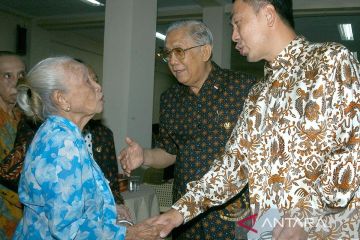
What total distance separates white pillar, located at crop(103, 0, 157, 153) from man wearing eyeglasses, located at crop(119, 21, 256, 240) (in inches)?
77.9

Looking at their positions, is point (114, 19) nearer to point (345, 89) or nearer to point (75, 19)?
point (345, 89)

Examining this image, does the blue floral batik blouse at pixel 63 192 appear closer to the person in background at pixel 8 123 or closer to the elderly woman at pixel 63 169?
the elderly woman at pixel 63 169

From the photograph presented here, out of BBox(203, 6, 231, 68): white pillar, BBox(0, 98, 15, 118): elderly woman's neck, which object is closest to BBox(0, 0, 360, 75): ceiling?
BBox(203, 6, 231, 68): white pillar

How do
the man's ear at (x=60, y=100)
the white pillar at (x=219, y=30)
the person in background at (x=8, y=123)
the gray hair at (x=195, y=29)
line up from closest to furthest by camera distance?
the man's ear at (x=60, y=100) < the gray hair at (x=195, y=29) < the person in background at (x=8, y=123) < the white pillar at (x=219, y=30)

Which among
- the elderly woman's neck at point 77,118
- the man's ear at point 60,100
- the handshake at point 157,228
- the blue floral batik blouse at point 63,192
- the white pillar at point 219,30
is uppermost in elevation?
the white pillar at point 219,30

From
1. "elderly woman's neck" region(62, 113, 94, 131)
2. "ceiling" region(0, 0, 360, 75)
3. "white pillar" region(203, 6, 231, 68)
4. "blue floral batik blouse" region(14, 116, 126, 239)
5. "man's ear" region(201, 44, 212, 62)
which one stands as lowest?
"blue floral batik blouse" region(14, 116, 126, 239)

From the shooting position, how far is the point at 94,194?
1.70 meters

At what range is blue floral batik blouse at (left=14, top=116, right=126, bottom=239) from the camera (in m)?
1.56

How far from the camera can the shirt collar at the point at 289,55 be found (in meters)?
1.51

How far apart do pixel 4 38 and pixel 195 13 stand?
14.5ft

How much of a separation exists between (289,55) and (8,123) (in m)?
2.33

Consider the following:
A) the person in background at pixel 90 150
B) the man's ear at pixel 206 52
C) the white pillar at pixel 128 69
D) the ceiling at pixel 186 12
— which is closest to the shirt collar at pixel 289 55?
the man's ear at pixel 206 52

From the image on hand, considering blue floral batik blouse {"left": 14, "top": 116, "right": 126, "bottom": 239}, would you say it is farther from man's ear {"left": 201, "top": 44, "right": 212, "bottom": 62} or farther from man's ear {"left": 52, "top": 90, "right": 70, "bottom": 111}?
man's ear {"left": 201, "top": 44, "right": 212, "bottom": 62}

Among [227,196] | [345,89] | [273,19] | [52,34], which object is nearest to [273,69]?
[273,19]
